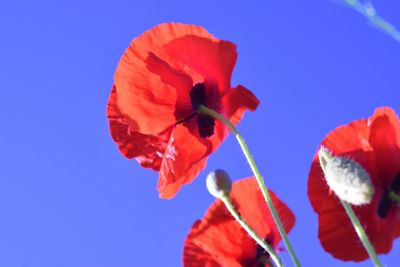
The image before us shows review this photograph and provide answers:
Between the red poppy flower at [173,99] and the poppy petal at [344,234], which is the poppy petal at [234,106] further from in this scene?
the poppy petal at [344,234]

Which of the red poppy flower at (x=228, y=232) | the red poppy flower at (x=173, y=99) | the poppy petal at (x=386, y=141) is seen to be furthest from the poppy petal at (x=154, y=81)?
the poppy petal at (x=386, y=141)

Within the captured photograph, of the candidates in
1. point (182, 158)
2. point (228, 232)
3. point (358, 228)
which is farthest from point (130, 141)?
point (358, 228)

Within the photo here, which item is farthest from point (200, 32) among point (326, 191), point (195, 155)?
point (326, 191)

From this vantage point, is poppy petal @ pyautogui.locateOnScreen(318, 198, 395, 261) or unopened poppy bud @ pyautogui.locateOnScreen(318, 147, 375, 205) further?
poppy petal @ pyautogui.locateOnScreen(318, 198, 395, 261)

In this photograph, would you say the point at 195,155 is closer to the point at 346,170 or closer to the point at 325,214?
the point at 325,214

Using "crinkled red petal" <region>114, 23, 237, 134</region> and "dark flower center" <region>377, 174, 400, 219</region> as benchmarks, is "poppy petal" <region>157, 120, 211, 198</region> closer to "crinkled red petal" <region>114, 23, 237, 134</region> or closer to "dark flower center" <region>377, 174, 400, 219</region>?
"crinkled red petal" <region>114, 23, 237, 134</region>

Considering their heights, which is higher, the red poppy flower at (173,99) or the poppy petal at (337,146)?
the red poppy flower at (173,99)

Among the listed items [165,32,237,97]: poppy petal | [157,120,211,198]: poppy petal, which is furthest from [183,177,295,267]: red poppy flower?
[165,32,237,97]: poppy petal

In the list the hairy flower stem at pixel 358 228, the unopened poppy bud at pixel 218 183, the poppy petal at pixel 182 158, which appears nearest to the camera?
the hairy flower stem at pixel 358 228
